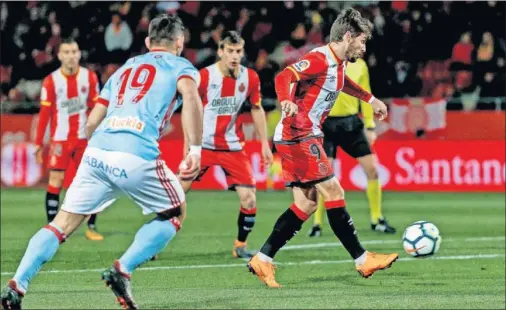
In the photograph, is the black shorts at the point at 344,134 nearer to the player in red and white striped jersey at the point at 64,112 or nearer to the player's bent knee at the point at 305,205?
the player in red and white striped jersey at the point at 64,112

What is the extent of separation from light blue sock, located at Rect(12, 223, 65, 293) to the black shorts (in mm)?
6077

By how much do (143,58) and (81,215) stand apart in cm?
111

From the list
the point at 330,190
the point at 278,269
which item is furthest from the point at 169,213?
the point at 278,269

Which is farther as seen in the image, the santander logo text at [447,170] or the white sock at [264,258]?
the santander logo text at [447,170]

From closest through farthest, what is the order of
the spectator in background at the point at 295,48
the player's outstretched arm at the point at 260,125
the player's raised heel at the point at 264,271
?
the player's raised heel at the point at 264,271
the player's outstretched arm at the point at 260,125
the spectator in background at the point at 295,48

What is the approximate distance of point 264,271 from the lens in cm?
888

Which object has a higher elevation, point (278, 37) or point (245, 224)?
point (278, 37)

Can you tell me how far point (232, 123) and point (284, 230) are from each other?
99.1 inches

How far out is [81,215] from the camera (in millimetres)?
7188

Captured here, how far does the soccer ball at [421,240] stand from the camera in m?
9.15

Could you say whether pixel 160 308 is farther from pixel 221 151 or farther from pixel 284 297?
pixel 221 151

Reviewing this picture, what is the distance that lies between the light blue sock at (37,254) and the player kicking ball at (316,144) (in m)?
2.29

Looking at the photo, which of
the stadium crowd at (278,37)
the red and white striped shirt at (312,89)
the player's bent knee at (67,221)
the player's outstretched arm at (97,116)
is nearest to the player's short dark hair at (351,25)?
the red and white striped shirt at (312,89)

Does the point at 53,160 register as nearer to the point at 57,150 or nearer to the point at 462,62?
the point at 57,150
